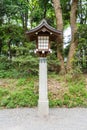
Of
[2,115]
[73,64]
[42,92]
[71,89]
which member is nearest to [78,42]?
[73,64]

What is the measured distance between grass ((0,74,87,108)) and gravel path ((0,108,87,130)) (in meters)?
0.39

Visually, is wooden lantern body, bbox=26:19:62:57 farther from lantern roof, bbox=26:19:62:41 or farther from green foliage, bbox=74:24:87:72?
green foliage, bbox=74:24:87:72

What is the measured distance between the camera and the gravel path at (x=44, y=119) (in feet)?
18.1

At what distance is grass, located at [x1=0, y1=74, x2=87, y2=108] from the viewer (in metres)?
7.55

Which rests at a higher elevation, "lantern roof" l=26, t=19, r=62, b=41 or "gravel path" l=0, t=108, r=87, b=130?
"lantern roof" l=26, t=19, r=62, b=41

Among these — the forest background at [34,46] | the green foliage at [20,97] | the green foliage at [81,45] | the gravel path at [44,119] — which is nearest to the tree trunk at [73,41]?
the forest background at [34,46]

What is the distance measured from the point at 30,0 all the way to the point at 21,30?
123 inches

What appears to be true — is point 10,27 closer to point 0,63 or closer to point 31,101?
point 0,63

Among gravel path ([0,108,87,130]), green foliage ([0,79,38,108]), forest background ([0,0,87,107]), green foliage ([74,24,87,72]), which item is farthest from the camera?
green foliage ([74,24,87,72])

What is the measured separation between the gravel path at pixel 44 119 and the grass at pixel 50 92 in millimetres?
389

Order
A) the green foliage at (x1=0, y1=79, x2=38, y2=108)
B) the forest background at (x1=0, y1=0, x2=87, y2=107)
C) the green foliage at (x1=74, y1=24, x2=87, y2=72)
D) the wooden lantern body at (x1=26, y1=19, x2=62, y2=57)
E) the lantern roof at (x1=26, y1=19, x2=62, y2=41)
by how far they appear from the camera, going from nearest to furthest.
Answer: the lantern roof at (x1=26, y1=19, x2=62, y2=41) < the wooden lantern body at (x1=26, y1=19, x2=62, y2=57) < the green foliage at (x1=0, y1=79, x2=38, y2=108) < the forest background at (x1=0, y1=0, x2=87, y2=107) < the green foliage at (x1=74, y1=24, x2=87, y2=72)

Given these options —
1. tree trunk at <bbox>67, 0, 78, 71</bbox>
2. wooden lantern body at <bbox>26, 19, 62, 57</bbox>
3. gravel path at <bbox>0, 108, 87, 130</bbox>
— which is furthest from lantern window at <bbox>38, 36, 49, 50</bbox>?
tree trunk at <bbox>67, 0, 78, 71</bbox>

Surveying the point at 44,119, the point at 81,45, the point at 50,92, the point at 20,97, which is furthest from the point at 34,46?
the point at 44,119

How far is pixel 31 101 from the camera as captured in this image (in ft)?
24.9
